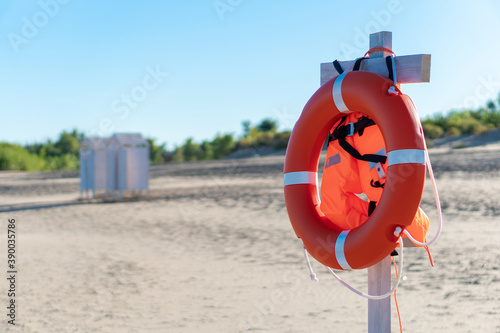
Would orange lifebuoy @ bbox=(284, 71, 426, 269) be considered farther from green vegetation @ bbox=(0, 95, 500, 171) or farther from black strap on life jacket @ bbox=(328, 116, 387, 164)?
green vegetation @ bbox=(0, 95, 500, 171)

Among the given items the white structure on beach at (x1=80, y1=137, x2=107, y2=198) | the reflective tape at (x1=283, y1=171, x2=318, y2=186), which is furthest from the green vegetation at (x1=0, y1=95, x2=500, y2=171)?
the reflective tape at (x1=283, y1=171, x2=318, y2=186)

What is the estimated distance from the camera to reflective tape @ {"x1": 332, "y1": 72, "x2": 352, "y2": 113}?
2.18 m

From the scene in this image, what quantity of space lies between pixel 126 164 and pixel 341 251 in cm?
926

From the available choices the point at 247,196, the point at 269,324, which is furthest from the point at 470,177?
the point at 269,324

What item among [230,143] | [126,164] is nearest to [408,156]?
[126,164]

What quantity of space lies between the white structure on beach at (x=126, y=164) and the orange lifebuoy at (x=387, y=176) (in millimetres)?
8879

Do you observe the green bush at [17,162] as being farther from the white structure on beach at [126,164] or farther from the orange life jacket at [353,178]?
the orange life jacket at [353,178]

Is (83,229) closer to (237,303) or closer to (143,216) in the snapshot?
(143,216)

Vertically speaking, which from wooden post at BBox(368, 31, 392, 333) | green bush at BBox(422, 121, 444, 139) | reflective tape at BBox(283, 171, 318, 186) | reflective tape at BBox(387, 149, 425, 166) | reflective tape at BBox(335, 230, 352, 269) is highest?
green bush at BBox(422, 121, 444, 139)

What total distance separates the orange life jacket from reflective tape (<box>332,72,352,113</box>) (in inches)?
3.1

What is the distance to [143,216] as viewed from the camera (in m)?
8.30

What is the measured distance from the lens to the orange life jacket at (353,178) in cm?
220

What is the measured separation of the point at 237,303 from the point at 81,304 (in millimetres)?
1182

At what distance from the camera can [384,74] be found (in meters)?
2.19
